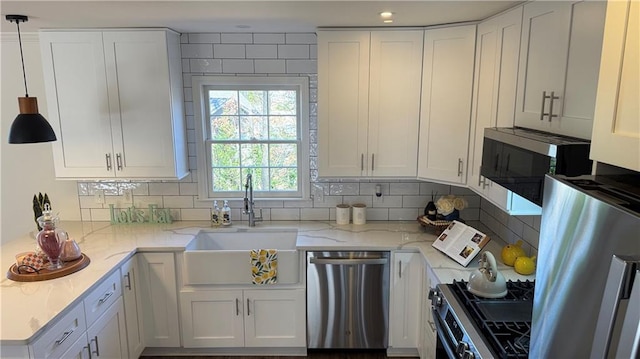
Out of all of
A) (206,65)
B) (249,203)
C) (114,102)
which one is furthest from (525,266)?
(114,102)

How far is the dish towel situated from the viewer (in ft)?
9.49

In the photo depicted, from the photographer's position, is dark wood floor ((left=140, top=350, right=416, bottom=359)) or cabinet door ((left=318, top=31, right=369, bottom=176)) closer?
cabinet door ((left=318, top=31, right=369, bottom=176))

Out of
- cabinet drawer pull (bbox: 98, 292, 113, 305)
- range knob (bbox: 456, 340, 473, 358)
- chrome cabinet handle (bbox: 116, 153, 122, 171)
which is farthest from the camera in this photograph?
chrome cabinet handle (bbox: 116, 153, 122, 171)

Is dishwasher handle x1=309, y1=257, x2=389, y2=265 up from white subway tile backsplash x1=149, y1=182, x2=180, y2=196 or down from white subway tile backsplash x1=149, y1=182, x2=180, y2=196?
down

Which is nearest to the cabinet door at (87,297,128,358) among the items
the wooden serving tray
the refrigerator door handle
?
the wooden serving tray

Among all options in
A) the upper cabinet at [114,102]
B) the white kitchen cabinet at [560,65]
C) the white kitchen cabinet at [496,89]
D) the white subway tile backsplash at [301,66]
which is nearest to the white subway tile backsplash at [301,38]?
the white subway tile backsplash at [301,66]

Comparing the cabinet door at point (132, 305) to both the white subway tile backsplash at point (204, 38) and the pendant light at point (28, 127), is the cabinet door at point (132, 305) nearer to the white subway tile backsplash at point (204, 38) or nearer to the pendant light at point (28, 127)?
the pendant light at point (28, 127)

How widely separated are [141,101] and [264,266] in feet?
4.80

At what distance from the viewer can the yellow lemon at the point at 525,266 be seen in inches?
95.1

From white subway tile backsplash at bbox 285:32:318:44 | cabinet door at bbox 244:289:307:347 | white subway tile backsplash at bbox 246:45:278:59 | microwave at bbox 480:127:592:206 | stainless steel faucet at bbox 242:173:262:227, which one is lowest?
cabinet door at bbox 244:289:307:347

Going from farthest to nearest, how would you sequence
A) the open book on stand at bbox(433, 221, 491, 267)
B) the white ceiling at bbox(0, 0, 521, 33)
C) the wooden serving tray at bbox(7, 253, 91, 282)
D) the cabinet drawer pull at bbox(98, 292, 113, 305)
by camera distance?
the open book on stand at bbox(433, 221, 491, 267)
the cabinet drawer pull at bbox(98, 292, 113, 305)
the wooden serving tray at bbox(7, 253, 91, 282)
the white ceiling at bbox(0, 0, 521, 33)

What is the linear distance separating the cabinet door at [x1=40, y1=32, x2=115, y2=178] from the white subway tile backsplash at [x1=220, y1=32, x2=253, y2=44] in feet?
2.80

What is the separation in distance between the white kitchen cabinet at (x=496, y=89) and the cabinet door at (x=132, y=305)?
7.67 feet

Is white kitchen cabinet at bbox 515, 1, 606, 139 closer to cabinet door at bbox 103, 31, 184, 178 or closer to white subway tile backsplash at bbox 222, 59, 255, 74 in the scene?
white subway tile backsplash at bbox 222, 59, 255, 74
